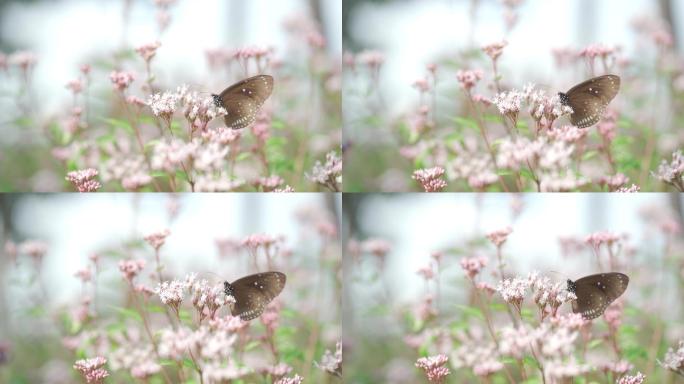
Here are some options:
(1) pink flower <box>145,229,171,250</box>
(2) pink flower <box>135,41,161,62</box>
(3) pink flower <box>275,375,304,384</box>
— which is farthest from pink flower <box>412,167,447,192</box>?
(2) pink flower <box>135,41,161,62</box>

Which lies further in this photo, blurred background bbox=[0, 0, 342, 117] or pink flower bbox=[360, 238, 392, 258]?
pink flower bbox=[360, 238, 392, 258]

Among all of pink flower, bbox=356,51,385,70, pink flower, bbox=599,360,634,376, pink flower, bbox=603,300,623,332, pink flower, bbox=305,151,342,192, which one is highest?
pink flower, bbox=356,51,385,70

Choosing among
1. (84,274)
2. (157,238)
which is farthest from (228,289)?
(84,274)

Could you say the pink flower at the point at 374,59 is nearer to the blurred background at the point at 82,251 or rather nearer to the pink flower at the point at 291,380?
the blurred background at the point at 82,251

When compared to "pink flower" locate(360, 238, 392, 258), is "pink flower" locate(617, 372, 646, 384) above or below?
below

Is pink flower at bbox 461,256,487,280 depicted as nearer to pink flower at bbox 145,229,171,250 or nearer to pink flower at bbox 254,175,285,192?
pink flower at bbox 254,175,285,192

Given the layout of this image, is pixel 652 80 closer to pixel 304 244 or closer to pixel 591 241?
pixel 591 241

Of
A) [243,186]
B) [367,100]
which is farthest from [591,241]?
[243,186]
